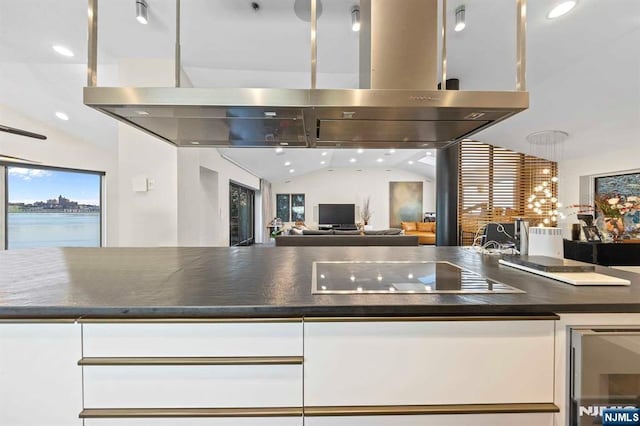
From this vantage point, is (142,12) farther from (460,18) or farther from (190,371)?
(190,371)

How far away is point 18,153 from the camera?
4059mm

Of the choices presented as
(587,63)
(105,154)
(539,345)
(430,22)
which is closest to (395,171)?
(587,63)

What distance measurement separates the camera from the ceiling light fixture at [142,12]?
6.61 ft

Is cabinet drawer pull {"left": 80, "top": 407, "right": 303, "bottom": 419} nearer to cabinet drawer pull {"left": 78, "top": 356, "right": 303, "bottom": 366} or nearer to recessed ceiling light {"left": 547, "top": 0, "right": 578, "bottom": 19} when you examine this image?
cabinet drawer pull {"left": 78, "top": 356, "right": 303, "bottom": 366}

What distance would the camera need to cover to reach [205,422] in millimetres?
951

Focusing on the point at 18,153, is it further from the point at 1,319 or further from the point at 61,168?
the point at 1,319

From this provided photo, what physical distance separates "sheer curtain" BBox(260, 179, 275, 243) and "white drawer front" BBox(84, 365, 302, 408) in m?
8.37

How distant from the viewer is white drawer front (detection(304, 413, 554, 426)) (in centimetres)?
96

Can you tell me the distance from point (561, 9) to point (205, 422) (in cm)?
334

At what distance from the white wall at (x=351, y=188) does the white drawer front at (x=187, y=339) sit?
383 inches

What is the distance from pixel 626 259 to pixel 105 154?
753 cm

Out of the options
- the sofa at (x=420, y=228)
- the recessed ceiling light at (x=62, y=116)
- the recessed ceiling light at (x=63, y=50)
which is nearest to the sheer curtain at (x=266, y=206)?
the sofa at (x=420, y=228)

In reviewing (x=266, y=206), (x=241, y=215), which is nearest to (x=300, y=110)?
(x=241, y=215)

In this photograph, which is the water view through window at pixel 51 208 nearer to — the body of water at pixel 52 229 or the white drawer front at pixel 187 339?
the body of water at pixel 52 229
